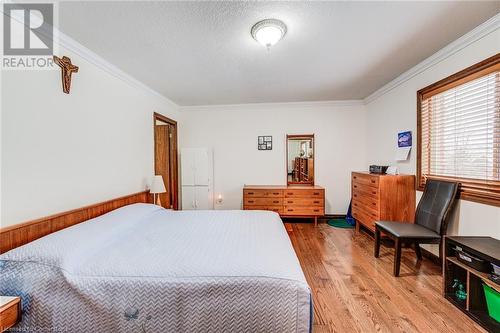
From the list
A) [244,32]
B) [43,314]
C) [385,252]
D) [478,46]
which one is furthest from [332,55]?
[43,314]

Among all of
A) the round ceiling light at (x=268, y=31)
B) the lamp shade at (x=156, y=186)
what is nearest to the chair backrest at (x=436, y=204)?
the round ceiling light at (x=268, y=31)

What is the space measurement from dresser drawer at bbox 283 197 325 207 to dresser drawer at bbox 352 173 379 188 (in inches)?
27.3

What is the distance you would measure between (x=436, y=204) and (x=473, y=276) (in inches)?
32.9

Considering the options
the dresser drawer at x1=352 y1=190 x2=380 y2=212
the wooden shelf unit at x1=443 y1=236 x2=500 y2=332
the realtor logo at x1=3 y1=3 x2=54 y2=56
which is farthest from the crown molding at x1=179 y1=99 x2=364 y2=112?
the wooden shelf unit at x1=443 y1=236 x2=500 y2=332

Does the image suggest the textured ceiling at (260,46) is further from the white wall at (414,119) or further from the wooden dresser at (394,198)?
the wooden dresser at (394,198)

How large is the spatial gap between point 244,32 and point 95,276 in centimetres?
211

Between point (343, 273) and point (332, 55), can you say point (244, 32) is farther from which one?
point (343, 273)

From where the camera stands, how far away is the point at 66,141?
77.3 inches

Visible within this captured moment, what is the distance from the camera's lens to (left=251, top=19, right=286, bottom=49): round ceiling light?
179 cm

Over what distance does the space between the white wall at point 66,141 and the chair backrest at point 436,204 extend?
3.60 m

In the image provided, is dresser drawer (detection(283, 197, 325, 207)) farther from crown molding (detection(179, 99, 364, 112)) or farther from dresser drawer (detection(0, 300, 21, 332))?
dresser drawer (detection(0, 300, 21, 332))

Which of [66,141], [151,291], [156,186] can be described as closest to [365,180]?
[156,186]

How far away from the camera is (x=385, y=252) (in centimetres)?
291

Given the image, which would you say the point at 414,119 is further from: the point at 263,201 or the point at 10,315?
the point at 10,315
